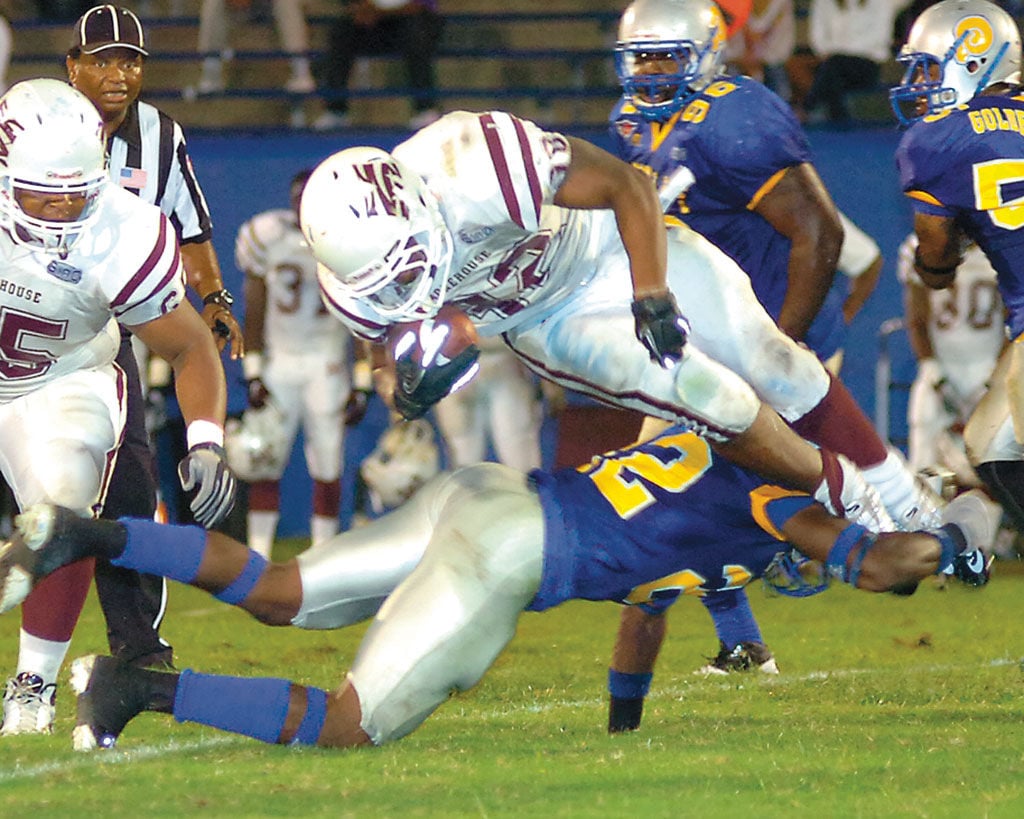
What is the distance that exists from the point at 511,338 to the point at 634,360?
39cm

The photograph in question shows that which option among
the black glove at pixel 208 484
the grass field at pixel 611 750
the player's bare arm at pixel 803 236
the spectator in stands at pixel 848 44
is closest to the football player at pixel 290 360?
the grass field at pixel 611 750

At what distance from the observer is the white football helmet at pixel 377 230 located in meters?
3.70

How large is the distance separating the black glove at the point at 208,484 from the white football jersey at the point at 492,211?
440mm

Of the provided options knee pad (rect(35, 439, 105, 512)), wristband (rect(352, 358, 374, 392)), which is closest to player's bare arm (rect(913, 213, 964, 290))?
knee pad (rect(35, 439, 105, 512))

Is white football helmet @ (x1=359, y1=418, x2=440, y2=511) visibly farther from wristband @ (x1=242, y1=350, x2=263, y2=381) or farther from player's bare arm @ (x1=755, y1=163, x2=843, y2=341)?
player's bare arm @ (x1=755, y1=163, x2=843, y2=341)

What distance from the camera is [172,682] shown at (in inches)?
144

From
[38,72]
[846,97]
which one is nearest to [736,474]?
[846,97]

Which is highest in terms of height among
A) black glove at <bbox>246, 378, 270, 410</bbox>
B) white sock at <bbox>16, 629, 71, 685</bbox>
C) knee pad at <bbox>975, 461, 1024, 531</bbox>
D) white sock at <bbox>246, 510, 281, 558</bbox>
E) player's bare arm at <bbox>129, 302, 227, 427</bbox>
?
player's bare arm at <bbox>129, 302, 227, 427</bbox>

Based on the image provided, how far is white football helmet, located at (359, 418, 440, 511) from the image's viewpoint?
27.2 ft

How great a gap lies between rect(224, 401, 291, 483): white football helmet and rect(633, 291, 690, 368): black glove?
444 cm

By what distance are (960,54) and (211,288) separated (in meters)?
2.20

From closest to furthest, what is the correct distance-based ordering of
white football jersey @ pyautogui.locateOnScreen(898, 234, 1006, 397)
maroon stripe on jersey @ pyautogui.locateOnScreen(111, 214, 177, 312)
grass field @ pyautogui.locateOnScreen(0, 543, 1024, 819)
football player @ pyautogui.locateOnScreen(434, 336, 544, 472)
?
1. grass field @ pyautogui.locateOnScreen(0, 543, 1024, 819)
2. maroon stripe on jersey @ pyautogui.locateOnScreen(111, 214, 177, 312)
3. football player @ pyautogui.locateOnScreen(434, 336, 544, 472)
4. white football jersey @ pyautogui.locateOnScreen(898, 234, 1006, 397)

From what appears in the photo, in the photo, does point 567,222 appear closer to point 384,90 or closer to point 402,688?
point 402,688

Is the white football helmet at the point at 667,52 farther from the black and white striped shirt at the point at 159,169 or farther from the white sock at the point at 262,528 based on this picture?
the white sock at the point at 262,528
